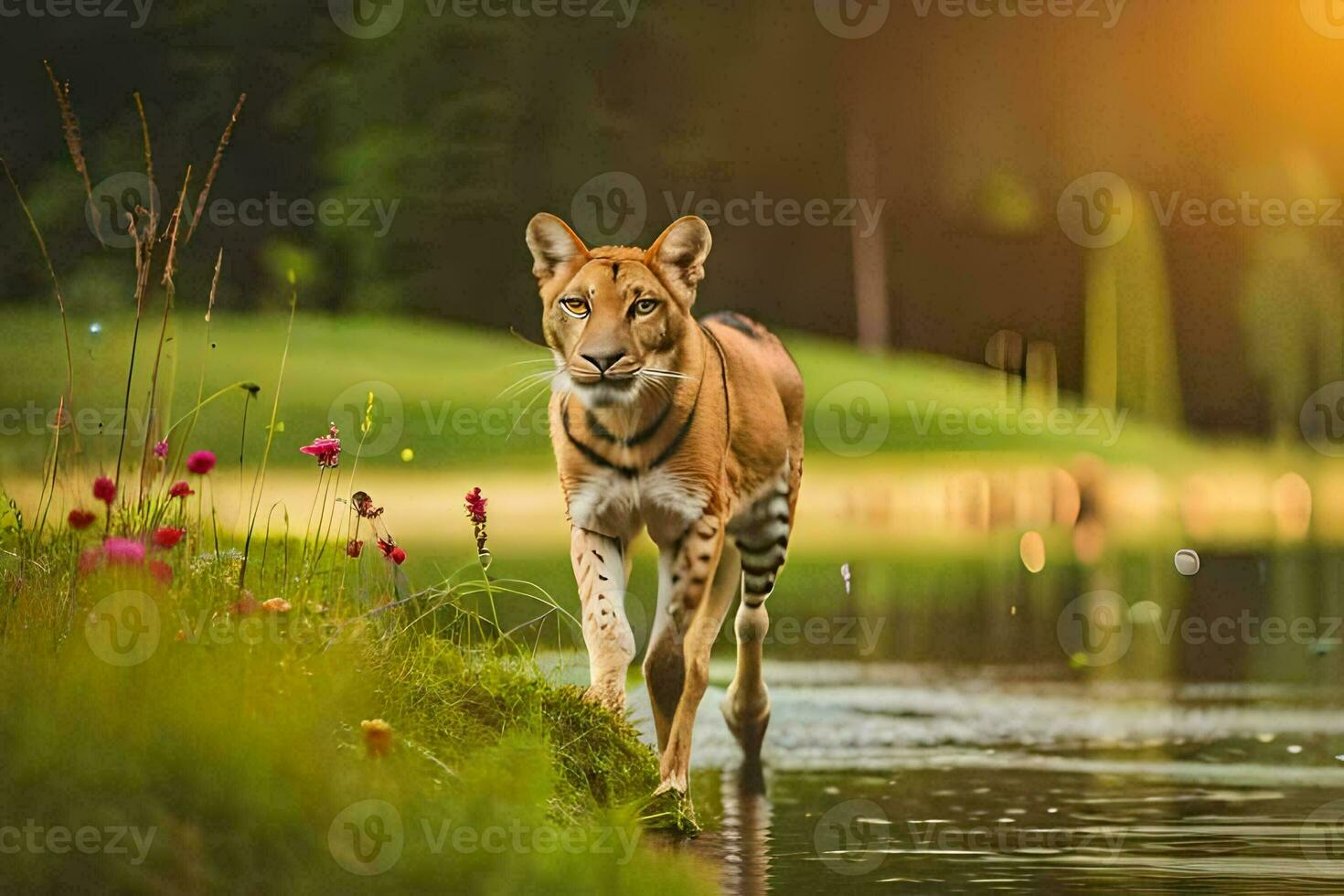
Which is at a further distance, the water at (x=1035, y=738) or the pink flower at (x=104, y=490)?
the water at (x=1035, y=738)

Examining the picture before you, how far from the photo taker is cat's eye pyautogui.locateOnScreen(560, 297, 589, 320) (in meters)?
7.20

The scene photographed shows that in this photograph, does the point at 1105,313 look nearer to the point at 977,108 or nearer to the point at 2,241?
the point at 977,108

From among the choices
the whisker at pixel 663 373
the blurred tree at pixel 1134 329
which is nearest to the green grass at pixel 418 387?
the blurred tree at pixel 1134 329

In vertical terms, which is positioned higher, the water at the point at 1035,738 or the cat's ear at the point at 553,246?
the cat's ear at the point at 553,246

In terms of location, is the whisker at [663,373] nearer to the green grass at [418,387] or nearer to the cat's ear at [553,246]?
the cat's ear at [553,246]

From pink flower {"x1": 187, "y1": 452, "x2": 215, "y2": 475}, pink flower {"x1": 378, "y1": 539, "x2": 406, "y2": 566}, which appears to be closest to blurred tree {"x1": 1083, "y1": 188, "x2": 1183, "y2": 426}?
pink flower {"x1": 378, "y1": 539, "x2": 406, "y2": 566}

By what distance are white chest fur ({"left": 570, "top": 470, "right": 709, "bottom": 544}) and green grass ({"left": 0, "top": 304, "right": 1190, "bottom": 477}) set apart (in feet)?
42.7

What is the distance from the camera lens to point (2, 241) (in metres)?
26.9

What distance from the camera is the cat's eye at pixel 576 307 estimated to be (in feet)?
23.6

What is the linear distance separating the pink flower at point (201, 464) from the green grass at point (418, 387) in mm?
14210

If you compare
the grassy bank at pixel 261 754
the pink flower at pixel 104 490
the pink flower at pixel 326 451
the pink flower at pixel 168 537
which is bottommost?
the grassy bank at pixel 261 754

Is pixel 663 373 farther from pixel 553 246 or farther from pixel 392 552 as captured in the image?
pixel 392 552

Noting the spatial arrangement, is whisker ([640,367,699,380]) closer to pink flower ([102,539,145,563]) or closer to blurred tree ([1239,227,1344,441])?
pink flower ([102,539,145,563])

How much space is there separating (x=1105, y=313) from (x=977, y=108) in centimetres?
399
